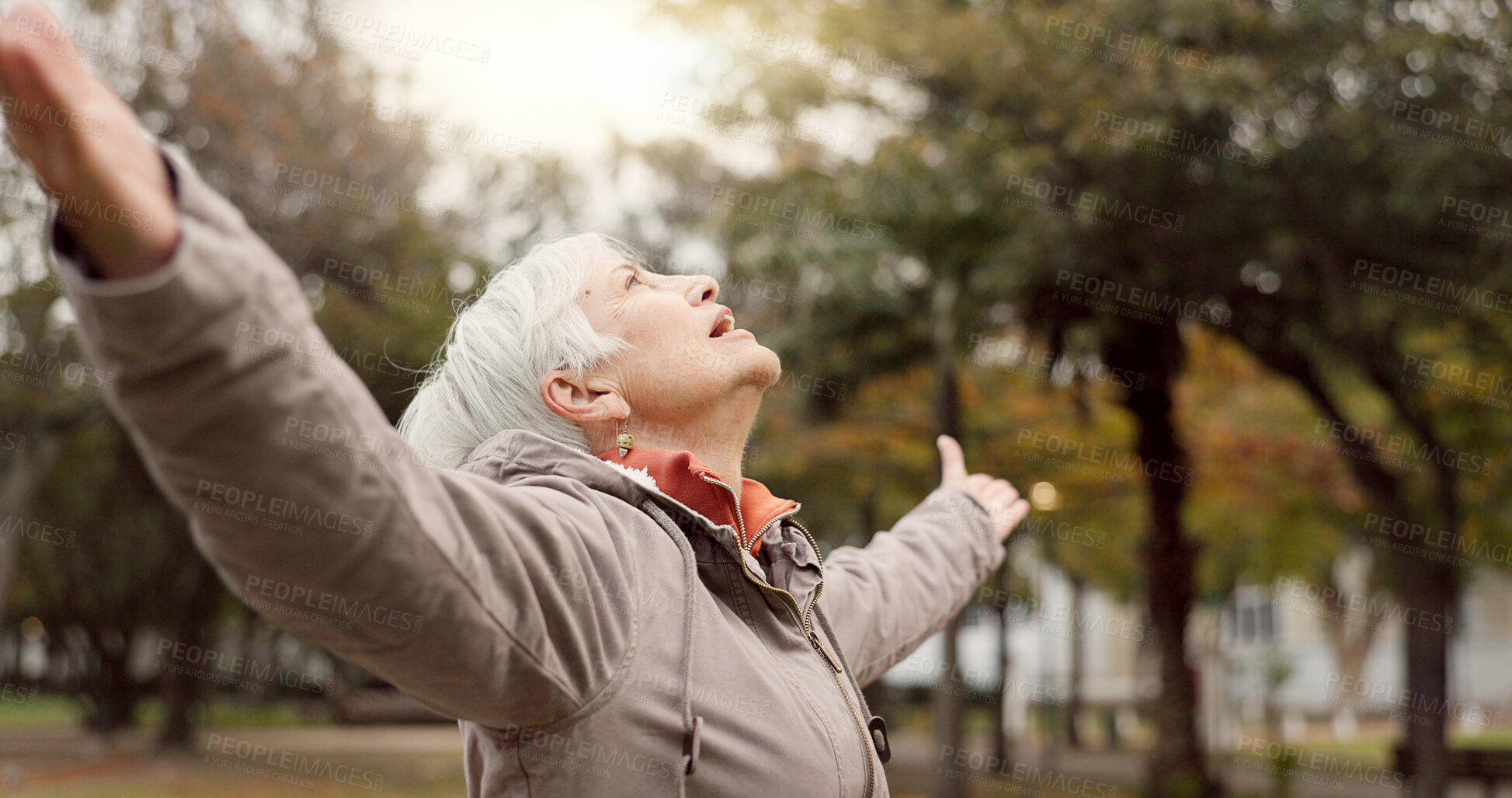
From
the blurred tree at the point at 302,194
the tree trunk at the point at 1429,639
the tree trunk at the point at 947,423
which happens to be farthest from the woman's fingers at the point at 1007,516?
the blurred tree at the point at 302,194

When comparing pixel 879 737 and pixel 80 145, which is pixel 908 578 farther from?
pixel 80 145

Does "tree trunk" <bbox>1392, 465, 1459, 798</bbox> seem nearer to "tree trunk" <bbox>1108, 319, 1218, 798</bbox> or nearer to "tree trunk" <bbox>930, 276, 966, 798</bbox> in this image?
"tree trunk" <bbox>1108, 319, 1218, 798</bbox>

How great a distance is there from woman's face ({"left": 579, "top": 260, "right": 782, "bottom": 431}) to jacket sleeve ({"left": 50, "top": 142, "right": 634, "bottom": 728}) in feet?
2.03

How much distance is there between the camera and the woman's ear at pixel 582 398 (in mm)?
1890

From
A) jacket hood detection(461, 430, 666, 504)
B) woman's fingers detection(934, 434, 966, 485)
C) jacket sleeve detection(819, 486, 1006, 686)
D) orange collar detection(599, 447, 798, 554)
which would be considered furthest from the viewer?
woman's fingers detection(934, 434, 966, 485)

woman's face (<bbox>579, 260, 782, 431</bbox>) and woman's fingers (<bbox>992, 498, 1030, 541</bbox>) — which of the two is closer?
woman's face (<bbox>579, 260, 782, 431</bbox>)

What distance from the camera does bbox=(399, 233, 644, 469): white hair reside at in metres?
1.91

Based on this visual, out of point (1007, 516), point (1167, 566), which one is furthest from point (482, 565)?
point (1167, 566)

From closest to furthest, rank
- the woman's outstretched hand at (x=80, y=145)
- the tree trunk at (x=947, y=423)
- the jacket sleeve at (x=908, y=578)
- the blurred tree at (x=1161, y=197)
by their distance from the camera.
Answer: the woman's outstretched hand at (x=80, y=145)
the jacket sleeve at (x=908, y=578)
the blurred tree at (x=1161, y=197)
the tree trunk at (x=947, y=423)

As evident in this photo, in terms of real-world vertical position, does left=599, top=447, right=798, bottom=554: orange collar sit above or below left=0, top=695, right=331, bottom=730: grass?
above

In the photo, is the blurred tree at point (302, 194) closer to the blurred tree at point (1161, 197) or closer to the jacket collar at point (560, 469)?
the blurred tree at point (1161, 197)

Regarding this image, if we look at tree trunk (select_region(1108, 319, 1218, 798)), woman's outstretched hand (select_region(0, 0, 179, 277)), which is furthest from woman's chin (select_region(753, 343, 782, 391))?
tree trunk (select_region(1108, 319, 1218, 798))

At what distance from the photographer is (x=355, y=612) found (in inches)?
43.1

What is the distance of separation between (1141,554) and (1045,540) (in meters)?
9.37
